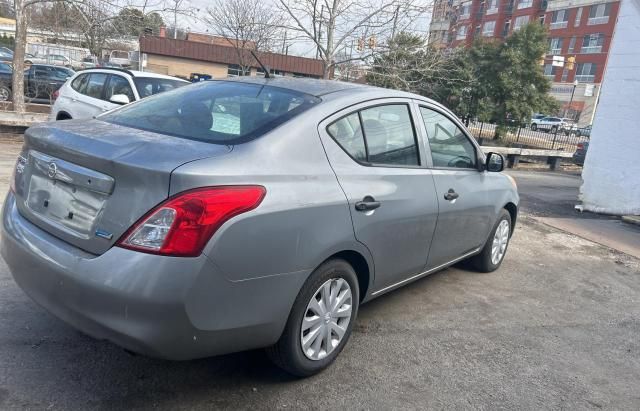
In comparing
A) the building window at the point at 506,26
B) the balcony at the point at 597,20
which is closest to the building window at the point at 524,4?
the building window at the point at 506,26

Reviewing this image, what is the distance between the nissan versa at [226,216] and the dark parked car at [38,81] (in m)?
14.4

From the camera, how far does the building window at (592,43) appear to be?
53428 mm

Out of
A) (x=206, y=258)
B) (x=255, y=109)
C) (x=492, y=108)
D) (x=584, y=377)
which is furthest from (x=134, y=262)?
(x=492, y=108)

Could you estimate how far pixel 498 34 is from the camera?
64.6 metres

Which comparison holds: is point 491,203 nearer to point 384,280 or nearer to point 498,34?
point 384,280

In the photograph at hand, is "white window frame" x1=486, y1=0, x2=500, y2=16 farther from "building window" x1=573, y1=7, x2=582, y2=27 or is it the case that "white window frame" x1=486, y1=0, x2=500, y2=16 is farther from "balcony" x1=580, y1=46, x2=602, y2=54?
"balcony" x1=580, y1=46, x2=602, y2=54

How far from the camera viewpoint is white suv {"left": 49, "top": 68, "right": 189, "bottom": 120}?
28.6 feet

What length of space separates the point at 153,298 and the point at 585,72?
62967mm

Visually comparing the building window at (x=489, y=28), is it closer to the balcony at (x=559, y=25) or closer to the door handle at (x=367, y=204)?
the balcony at (x=559, y=25)

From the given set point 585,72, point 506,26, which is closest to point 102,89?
point 585,72

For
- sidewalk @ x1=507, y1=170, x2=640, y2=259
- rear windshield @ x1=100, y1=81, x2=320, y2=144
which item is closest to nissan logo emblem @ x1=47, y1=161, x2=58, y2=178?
rear windshield @ x1=100, y1=81, x2=320, y2=144

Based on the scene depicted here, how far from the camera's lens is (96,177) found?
2.44 m

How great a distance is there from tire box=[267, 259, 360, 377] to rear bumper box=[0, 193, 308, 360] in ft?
0.48

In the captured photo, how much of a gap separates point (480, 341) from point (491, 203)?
4.60 ft
